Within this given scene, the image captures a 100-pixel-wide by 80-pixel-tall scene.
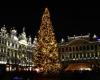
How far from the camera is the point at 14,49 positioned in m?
83.0

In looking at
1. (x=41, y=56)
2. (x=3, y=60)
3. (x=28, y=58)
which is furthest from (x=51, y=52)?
(x=28, y=58)

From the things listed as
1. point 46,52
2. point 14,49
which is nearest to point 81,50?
point 14,49

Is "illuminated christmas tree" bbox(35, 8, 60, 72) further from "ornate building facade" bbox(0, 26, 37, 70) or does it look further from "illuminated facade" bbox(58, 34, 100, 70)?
"illuminated facade" bbox(58, 34, 100, 70)

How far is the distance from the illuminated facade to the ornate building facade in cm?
1296

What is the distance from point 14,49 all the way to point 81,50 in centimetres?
2435

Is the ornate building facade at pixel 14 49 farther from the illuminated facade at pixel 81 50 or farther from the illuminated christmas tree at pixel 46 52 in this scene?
the illuminated christmas tree at pixel 46 52

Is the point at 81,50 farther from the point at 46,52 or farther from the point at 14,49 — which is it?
the point at 46,52

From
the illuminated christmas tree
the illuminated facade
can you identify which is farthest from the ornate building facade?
the illuminated christmas tree

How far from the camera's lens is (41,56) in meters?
48.4

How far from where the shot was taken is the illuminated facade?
288 feet

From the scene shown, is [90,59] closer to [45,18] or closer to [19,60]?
[19,60]

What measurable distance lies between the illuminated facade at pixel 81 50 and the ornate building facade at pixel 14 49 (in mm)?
12956

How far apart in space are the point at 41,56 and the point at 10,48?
33.0m

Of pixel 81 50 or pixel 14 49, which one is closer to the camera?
pixel 14 49
